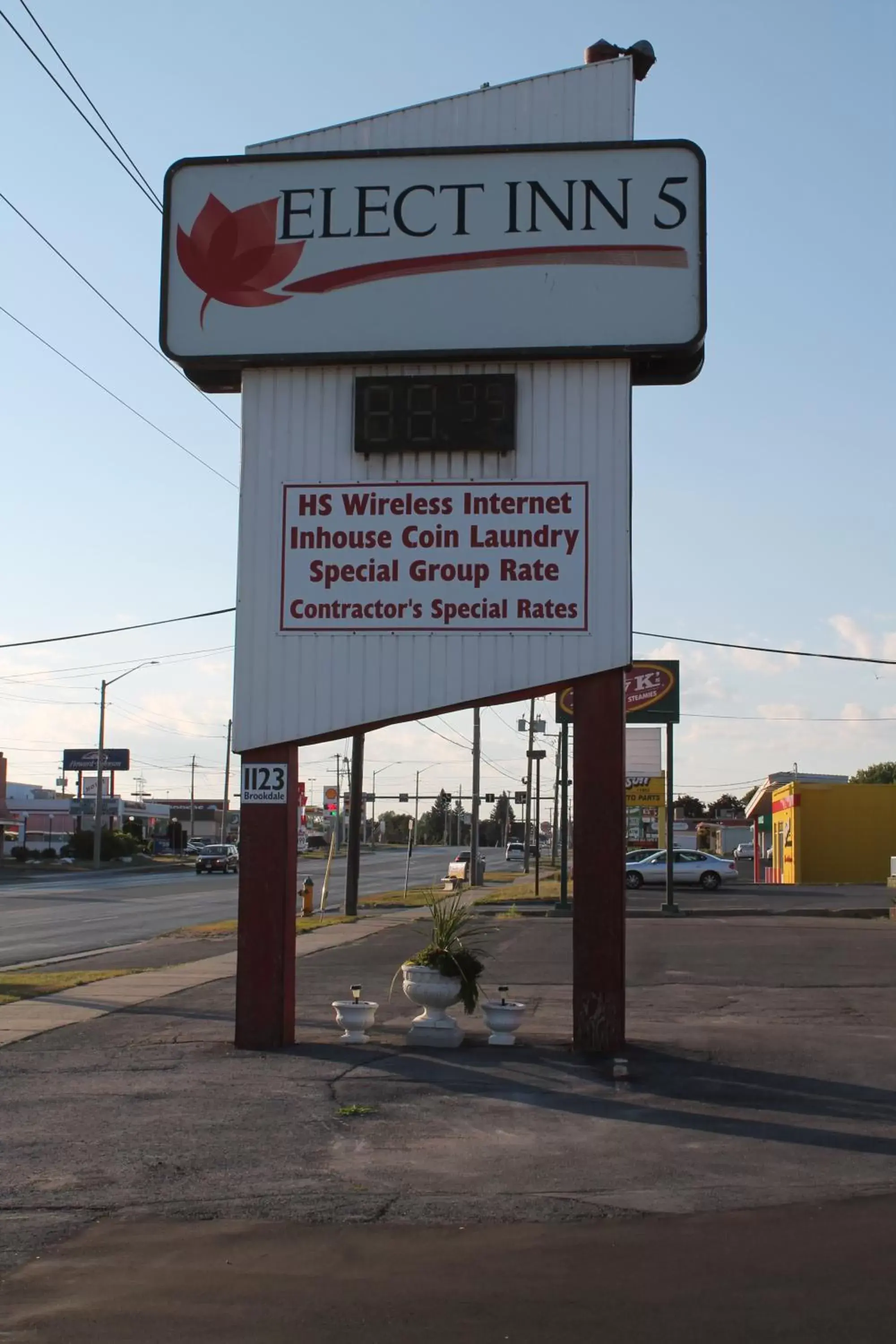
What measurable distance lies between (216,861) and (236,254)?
59.9 m

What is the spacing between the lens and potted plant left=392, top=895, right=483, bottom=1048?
39.7 ft

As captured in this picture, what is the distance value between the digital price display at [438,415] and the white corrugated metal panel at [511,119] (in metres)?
2.38

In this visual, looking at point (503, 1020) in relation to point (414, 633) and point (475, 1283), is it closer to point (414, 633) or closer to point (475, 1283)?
point (414, 633)

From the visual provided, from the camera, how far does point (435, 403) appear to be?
12523 mm

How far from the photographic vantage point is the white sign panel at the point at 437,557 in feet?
40.0

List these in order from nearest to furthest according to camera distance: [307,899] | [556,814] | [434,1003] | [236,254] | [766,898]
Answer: [434,1003], [236,254], [307,899], [766,898], [556,814]

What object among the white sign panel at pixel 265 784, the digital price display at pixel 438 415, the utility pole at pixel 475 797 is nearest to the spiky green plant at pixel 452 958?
the white sign panel at pixel 265 784

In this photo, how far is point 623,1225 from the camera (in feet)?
21.9

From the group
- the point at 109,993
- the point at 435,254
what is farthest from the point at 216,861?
the point at 435,254

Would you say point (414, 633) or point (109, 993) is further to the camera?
point (109, 993)

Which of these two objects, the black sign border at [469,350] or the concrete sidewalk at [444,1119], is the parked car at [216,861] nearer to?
the concrete sidewalk at [444,1119]

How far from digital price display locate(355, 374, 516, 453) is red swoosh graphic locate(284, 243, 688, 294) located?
1043 mm

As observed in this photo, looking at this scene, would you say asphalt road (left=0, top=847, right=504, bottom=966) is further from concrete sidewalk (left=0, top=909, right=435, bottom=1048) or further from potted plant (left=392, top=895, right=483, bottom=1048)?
potted plant (left=392, top=895, right=483, bottom=1048)

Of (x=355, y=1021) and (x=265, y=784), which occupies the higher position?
(x=265, y=784)
